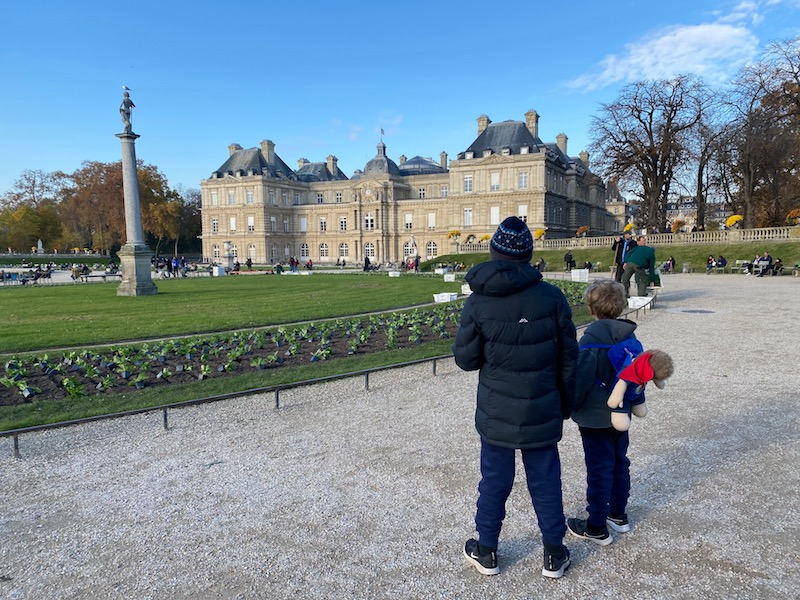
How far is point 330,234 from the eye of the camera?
239ft

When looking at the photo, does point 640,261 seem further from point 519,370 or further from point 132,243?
point 132,243

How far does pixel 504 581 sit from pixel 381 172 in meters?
69.8

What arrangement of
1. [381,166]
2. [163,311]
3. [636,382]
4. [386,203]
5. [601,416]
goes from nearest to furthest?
[636,382], [601,416], [163,311], [386,203], [381,166]

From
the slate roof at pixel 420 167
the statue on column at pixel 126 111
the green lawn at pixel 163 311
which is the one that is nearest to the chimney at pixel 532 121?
the slate roof at pixel 420 167

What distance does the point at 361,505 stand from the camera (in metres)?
3.94

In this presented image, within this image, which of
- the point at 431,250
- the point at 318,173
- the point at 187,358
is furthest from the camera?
the point at 318,173

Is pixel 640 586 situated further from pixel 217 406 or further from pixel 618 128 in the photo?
pixel 618 128

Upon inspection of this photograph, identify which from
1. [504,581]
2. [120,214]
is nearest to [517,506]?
[504,581]

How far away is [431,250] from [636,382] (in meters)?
64.4

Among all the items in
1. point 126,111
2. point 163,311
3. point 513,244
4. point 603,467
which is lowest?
point 163,311

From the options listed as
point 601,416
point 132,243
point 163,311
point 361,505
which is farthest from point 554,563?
point 132,243

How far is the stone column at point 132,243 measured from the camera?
21.0 m

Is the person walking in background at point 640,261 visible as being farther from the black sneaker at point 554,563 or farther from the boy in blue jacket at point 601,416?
the black sneaker at point 554,563

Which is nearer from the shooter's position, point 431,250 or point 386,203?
point 431,250
